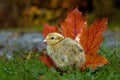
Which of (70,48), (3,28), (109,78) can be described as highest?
(3,28)

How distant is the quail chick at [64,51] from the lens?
3.57 meters

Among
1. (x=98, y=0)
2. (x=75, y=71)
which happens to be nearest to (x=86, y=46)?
(x=75, y=71)

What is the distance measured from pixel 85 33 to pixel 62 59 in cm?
33

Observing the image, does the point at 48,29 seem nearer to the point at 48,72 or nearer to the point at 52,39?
the point at 52,39

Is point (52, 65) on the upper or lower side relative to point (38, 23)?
lower

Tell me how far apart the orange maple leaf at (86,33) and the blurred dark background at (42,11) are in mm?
11679

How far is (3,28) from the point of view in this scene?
1603cm

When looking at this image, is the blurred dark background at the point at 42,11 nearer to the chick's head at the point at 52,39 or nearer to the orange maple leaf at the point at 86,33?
the orange maple leaf at the point at 86,33

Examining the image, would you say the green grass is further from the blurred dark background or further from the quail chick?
the blurred dark background

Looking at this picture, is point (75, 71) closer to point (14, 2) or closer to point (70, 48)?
point (70, 48)

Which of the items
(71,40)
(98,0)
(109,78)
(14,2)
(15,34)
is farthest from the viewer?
(14,2)

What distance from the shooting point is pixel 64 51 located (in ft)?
11.8

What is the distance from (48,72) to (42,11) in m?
13.0

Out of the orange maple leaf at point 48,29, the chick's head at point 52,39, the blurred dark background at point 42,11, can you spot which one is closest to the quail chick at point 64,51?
the chick's head at point 52,39
